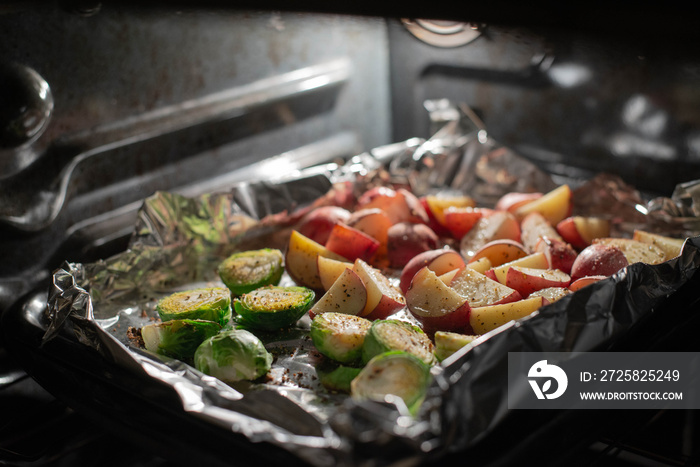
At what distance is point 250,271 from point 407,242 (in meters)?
0.45

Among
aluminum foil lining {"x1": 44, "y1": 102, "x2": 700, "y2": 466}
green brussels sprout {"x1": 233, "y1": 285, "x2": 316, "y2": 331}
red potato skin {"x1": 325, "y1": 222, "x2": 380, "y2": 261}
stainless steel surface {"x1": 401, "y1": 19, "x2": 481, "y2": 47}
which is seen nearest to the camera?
aluminum foil lining {"x1": 44, "y1": 102, "x2": 700, "y2": 466}

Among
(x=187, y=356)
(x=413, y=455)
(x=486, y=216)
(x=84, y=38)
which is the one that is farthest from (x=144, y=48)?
(x=413, y=455)

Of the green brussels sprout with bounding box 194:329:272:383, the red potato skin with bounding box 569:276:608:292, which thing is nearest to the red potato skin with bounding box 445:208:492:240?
the red potato skin with bounding box 569:276:608:292

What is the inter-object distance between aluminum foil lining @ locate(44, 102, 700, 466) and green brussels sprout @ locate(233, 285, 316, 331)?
5cm

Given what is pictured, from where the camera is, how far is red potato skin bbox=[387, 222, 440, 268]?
69.7 inches

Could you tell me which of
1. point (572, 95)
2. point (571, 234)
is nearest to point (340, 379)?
point (571, 234)

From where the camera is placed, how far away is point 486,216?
191cm

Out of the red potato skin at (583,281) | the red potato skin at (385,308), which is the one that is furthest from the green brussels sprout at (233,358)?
the red potato skin at (583,281)

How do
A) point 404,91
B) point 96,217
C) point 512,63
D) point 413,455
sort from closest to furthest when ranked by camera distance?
point 413,455 → point 96,217 → point 512,63 → point 404,91

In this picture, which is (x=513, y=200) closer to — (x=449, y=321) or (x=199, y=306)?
(x=449, y=321)

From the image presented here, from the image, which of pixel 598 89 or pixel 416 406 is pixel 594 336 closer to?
pixel 416 406

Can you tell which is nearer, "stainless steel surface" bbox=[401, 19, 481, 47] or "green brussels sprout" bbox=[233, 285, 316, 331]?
"green brussels sprout" bbox=[233, 285, 316, 331]

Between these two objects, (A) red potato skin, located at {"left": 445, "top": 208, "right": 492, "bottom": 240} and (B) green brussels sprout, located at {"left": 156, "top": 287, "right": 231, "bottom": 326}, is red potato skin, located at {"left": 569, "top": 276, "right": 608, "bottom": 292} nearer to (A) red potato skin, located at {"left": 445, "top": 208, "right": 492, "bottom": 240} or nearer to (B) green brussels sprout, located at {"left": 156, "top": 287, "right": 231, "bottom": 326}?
(A) red potato skin, located at {"left": 445, "top": 208, "right": 492, "bottom": 240}

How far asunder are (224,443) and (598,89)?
5.71 ft
